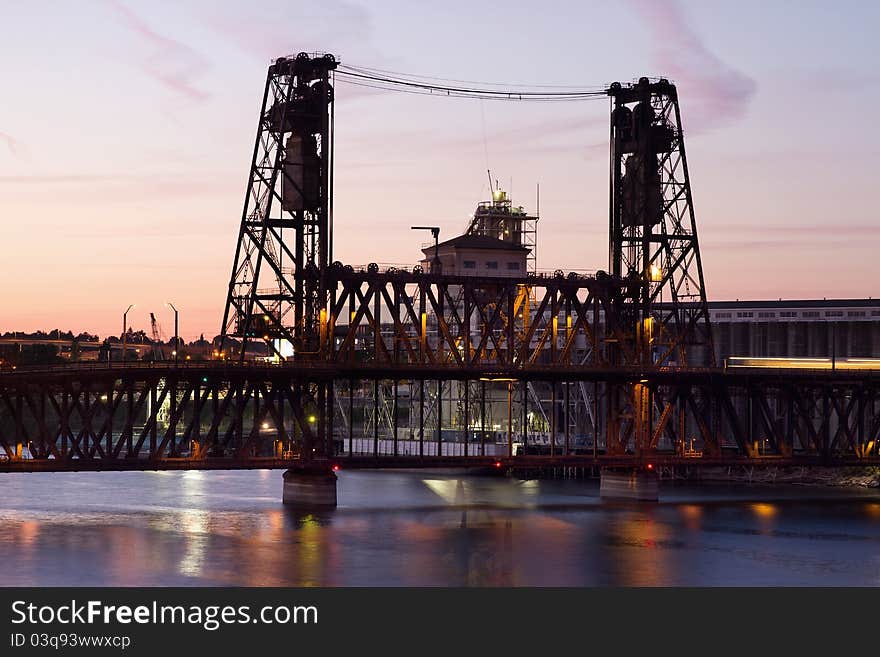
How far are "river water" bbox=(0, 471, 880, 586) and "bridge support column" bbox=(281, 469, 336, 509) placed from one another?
2.09 m

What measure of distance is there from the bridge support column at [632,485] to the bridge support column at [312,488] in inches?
1078

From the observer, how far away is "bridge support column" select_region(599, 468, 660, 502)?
129 meters

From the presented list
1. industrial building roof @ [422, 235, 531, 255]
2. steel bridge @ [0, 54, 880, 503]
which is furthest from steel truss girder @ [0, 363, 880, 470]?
industrial building roof @ [422, 235, 531, 255]

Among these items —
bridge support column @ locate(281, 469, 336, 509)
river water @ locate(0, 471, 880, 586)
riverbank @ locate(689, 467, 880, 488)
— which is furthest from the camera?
riverbank @ locate(689, 467, 880, 488)

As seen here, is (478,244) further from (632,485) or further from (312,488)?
(312,488)

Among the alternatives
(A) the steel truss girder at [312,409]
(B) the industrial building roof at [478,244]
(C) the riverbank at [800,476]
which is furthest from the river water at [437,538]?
→ (B) the industrial building roof at [478,244]

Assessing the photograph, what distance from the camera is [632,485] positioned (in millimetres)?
129375

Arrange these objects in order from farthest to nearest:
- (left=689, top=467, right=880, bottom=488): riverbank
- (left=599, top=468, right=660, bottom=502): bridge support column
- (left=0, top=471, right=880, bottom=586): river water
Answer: (left=689, top=467, right=880, bottom=488): riverbank
(left=599, top=468, right=660, bottom=502): bridge support column
(left=0, top=471, right=880, bottom=586): river water

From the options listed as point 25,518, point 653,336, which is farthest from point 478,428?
point 25,518

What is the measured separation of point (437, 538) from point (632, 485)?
109ft

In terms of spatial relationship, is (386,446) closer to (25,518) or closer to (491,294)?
(491,294)

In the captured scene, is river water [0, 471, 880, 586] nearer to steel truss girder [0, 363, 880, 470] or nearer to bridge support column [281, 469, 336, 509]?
bridge support column [281, 469, 336, 509]
